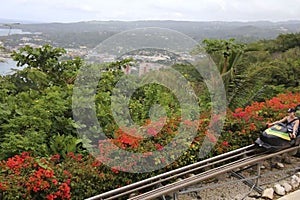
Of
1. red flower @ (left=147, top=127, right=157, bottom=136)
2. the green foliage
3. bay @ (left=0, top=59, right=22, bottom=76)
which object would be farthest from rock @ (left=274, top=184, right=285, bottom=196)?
bay @ (left=0, top=59, right=22, bottom=76)

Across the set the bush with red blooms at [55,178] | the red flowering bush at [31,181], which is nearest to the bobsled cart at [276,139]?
the bush with red blooms at [55,178]

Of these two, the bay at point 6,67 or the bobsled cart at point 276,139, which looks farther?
the bay at point 6,67

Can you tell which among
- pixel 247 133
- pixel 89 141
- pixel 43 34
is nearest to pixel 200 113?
pixel 247 133

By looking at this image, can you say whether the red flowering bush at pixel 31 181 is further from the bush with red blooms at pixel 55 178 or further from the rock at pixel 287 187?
the rock at pixel 287 187

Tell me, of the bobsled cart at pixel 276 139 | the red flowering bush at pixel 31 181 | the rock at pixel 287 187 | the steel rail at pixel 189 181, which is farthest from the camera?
the bobsled cart at pixel 276 139

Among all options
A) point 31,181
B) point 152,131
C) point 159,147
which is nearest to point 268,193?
point 159,147

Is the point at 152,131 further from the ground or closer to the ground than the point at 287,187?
further from the ground

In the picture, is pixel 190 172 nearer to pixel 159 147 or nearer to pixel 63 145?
pixel 159 147

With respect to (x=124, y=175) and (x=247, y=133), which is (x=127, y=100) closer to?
(x=124, y=175)
